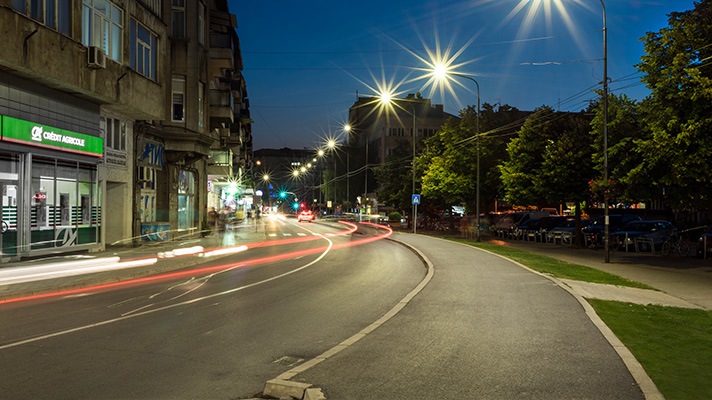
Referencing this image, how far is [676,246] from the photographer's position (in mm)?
22781

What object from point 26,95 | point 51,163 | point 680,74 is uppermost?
point 680,74

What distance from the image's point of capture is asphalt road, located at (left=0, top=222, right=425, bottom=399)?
5.40 meters

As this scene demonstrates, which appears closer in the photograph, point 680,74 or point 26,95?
point 26,95

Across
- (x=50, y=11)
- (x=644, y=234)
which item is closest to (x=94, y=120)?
(x=50, y=11)

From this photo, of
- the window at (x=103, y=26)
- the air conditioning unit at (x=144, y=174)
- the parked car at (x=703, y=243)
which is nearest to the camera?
the window at (x=103, y=26)

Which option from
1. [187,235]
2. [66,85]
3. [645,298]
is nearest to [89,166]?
[66,85]

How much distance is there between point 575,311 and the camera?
371 inches

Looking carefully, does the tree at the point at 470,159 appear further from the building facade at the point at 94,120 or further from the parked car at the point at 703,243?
the building facade at the point at 94,120

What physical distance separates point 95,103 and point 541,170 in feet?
73.7

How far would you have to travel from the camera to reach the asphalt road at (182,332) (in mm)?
5398

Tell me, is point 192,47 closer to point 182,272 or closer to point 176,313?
point 182,272

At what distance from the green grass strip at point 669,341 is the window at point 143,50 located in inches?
805

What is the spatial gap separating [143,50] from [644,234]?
2557 cm

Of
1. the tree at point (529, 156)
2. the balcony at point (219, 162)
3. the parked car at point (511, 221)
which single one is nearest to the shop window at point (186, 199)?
the balcony at point (219, 162)
